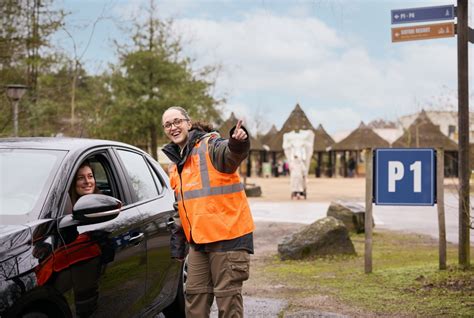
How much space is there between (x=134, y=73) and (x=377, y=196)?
82.5 ft

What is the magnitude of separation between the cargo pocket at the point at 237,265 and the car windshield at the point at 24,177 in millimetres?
1221

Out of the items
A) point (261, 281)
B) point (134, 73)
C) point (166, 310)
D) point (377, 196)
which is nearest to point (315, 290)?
point (261, 281)

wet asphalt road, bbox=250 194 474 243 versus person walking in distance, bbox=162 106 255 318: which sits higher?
person walking in distance, bbox=162 106 255 318

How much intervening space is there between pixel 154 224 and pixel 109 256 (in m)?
0.93

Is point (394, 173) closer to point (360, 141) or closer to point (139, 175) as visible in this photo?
point (139, 175)

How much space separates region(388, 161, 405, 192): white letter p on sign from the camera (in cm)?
797

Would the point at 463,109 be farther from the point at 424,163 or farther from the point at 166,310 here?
the point at 166,310

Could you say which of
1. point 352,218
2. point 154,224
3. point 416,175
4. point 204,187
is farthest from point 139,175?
point 352,218

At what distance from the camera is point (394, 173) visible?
8.00 metres

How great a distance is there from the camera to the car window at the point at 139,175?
4.80m

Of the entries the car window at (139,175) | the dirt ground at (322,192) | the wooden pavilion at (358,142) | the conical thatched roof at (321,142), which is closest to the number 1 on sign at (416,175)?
the car window at (139,175)

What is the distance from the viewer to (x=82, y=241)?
11.5 ft

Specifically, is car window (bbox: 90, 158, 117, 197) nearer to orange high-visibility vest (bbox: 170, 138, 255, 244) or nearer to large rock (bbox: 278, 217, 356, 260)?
orange high-visibility vest (bbox: 170, 138, 255, 244)

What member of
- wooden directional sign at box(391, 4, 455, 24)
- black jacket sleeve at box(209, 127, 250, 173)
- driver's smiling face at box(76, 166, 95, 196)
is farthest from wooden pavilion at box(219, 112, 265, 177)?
black jacket sleeve at box(209, 127, 250, 173)
